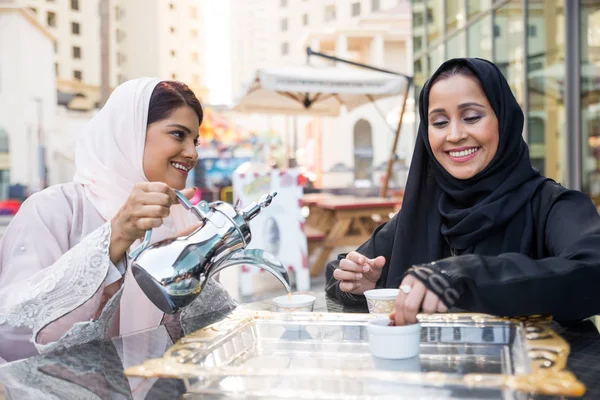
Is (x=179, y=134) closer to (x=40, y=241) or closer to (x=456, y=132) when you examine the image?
(x=40, y=241)

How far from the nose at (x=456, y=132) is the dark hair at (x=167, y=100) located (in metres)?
0.92

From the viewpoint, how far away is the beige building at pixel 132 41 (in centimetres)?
2777

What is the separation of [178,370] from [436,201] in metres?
1.12

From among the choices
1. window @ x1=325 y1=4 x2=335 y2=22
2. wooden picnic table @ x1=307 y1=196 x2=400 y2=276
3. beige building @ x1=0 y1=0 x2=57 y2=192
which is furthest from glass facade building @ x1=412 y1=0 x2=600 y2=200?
window @ x1=325 y1=4 x2=335 y2=22

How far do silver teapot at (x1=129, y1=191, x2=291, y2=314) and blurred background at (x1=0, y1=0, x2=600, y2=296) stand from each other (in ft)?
6.39

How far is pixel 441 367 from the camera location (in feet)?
3.32

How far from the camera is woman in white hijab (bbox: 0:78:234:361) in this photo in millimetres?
1361

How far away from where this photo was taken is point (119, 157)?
6.03ft

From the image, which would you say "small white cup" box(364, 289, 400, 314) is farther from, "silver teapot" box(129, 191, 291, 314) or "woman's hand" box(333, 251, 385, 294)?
"silver teapot" box(129, 191, 291, 314)

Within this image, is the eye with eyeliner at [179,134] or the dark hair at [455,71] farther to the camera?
the eye with eyeliner at [179,134]

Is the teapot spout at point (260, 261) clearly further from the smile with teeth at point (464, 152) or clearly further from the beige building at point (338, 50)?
the beige building at point (338, 50)

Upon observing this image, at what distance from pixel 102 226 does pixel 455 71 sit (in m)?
1.12

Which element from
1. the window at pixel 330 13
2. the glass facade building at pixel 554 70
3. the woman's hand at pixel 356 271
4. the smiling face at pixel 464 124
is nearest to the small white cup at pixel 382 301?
the woman's hand at pixel 356 271

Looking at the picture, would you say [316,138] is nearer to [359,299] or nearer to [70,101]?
[70,101]
